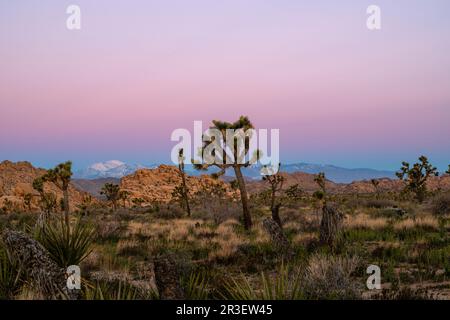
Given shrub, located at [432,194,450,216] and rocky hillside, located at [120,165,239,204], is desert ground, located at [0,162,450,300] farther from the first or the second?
rocky hillside, located at [120,165,239,204]

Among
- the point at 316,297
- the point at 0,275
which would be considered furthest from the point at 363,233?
the point at 0,275

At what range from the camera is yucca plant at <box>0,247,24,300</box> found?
6.49m

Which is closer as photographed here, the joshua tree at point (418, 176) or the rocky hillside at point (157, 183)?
the joshua tree at point (418, 176)

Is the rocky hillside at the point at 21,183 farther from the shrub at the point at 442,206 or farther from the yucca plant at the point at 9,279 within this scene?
the yucca plant at the point at 9,279

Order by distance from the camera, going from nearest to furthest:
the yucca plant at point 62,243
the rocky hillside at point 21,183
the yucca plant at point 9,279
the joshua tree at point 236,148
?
1. the yucca plant at point 9,279
2. the yucca plant at point 62,243
3. the joshua tree at point 236,148
4. the rocky hillside at point 21,183

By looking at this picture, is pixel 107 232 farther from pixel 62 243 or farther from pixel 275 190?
pixel 275 190

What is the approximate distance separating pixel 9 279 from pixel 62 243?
134 cm

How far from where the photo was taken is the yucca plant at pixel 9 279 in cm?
649

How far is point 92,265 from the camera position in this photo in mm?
11609

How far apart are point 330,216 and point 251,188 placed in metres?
130

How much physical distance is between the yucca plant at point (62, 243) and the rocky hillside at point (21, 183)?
220 feet

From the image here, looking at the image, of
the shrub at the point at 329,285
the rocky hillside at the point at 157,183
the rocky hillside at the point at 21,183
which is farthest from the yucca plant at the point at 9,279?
the rocky hillside at the point at 157,183

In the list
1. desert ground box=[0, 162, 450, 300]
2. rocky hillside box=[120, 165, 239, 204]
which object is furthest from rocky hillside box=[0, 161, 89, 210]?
desert ground box=[0, 162, 450, 300]

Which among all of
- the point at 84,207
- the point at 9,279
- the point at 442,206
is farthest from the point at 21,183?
the point at 9,279
